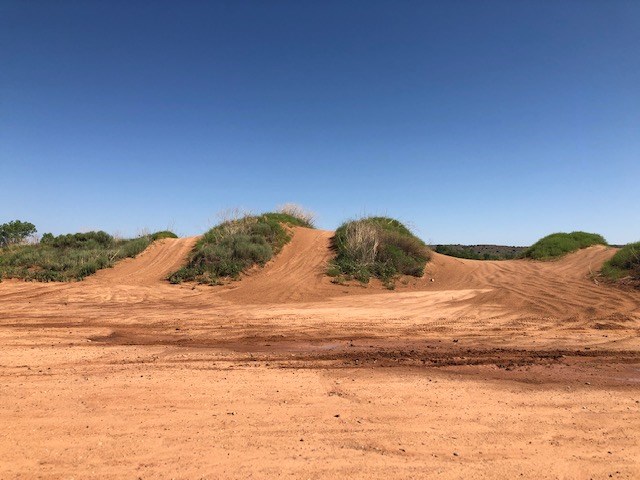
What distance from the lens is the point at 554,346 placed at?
24.5 ft

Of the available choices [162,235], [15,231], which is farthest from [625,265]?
[15,231]

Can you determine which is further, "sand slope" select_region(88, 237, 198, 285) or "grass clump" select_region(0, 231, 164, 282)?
"sand slope" select_region(88, 237, 198, 285)

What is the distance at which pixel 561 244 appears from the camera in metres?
23.6

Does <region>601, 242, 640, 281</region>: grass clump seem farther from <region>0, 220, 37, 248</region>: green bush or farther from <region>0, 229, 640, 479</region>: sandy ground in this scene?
<region>0, 220, 37, 248</region>: green bush

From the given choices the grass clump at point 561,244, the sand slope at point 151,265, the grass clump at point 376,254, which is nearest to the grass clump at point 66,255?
the sand slope at point 151,265

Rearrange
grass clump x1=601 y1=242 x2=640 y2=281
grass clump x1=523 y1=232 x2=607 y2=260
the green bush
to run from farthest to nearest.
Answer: the green bush → grass clump x1=523 y1=232 x2=607 y2=260 → grass clump x1=601 y1=242 x2=640 y2=281

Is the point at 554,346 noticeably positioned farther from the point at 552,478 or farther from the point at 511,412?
the point at 552,478

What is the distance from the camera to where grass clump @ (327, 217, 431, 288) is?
17.3 m

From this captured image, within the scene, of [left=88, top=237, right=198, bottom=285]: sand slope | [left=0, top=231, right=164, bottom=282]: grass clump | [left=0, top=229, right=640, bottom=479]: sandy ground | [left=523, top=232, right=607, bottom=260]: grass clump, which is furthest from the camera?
[left=523, top=232, right=607, bottom=260]: grass clump

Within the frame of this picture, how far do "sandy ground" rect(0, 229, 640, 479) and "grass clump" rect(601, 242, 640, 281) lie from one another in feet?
12.4

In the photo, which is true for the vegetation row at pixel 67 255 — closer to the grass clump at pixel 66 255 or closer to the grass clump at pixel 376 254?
the grass clump at pixel 66 255

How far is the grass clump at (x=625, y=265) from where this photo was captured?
48.0ft

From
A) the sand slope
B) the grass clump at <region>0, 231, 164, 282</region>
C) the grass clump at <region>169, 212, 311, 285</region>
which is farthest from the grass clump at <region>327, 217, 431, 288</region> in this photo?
the grass clump at <region>0, 231, 164, 282</region>

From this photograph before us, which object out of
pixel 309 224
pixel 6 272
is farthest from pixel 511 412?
pixel 309 224
